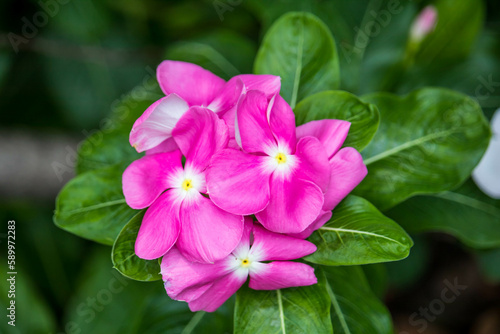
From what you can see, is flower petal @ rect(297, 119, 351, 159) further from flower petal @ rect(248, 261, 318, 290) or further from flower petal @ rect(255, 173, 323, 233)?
flower petal @ rect(248, 261, 318, 290)

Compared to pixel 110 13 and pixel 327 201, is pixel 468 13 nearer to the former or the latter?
pixel 327 201

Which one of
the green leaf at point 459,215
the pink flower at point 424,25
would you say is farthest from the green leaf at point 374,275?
the pink flower at point 424,25

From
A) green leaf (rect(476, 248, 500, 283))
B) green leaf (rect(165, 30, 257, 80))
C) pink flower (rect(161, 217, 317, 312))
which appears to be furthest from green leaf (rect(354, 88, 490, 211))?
green leaf (rect(476, 248, 500, 283))

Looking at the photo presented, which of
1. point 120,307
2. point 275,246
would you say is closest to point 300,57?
point 275,246

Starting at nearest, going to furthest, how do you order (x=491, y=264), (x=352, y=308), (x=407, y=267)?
1. (x=352, y=308)
2. (x=491, y=264)
3. (x=407, y=267)

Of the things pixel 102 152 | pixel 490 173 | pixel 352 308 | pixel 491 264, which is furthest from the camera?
pixel 491 264

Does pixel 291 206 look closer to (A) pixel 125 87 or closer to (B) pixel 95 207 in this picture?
(B) pixel 95 207

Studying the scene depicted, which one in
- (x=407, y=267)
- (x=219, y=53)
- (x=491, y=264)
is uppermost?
(x=219, y=53)
